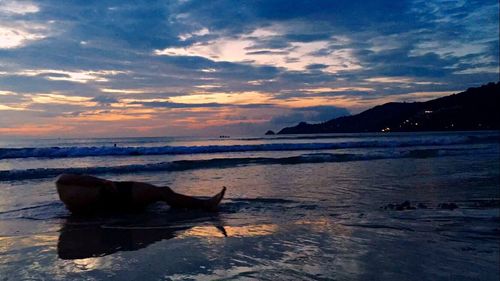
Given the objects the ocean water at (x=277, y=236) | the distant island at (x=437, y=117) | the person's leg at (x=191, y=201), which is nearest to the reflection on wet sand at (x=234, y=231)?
the ocean water at (x=277, y=236)

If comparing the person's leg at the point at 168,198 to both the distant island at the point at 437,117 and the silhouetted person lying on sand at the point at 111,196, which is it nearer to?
the silhouetted person lying on sand at the point at 111,196

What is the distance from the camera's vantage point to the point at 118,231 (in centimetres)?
580

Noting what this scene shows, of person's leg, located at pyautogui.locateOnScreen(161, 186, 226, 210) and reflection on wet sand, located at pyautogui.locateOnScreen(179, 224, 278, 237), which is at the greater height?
person's leg, located at pyautogui.locateOnScreen(161, 186, 226, 210)

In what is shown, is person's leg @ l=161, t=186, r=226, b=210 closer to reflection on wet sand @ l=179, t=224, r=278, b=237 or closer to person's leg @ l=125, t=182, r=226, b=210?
person's leg @ l=125, t=182, r=226, b=210

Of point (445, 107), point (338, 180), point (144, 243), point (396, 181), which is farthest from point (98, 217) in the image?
point (445, 107)

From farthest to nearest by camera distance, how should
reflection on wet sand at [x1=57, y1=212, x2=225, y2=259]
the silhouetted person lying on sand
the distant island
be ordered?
the distant island, the silhouetted person lying on sand, reflection on wet sand at [x1=57, y1=212, x2=225, y2=259]

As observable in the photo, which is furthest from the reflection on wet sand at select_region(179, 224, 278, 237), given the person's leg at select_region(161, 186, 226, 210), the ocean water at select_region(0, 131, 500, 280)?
the person's leg at select_region(161, 186, 226, 210)

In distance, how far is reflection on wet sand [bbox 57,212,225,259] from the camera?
4773 mm

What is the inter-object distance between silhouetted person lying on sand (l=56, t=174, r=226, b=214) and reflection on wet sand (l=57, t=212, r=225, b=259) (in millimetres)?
330

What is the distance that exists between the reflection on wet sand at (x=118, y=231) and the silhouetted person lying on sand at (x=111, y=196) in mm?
330

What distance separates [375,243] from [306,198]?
358 cm

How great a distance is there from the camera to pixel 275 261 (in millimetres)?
4113

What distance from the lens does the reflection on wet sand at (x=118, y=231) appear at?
4.77 metres

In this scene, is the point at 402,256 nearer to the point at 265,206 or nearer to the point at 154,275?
the point at 154,275
